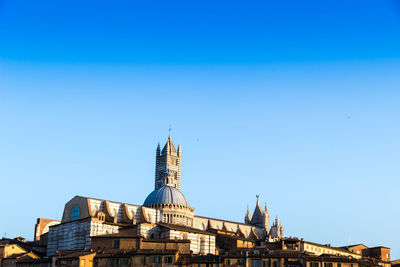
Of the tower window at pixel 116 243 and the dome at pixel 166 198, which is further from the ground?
the dome at pixel 166 198

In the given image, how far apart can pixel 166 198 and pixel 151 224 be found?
14.9m

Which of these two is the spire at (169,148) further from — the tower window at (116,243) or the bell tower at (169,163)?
the tower window at (116,243)

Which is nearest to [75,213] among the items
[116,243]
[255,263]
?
[116,243]

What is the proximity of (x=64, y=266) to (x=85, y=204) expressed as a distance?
24.5 metres

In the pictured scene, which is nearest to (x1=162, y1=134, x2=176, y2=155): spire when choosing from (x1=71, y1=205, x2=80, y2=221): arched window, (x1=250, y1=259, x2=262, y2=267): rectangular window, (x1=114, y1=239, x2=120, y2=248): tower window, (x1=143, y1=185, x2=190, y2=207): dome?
(x1=143, y1=185, x2=190, y2=207): dome

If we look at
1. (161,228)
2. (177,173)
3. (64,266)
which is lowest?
(64,266)

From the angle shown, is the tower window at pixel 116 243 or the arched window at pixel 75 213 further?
the arched window at pixel 75 213

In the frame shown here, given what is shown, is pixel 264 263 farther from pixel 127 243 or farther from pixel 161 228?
pixel 161 228

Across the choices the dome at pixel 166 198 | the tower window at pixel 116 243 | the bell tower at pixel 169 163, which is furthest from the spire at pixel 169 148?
the tower window at pixel 116 243

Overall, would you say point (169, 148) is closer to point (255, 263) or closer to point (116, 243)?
point (116, 243)

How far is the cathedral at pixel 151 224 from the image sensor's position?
69.2 metres

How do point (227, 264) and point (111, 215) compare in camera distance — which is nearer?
point (227, 264)

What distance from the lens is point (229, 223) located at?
98.1 metres

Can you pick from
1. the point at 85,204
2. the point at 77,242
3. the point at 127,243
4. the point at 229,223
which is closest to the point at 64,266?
the point at 127,243
